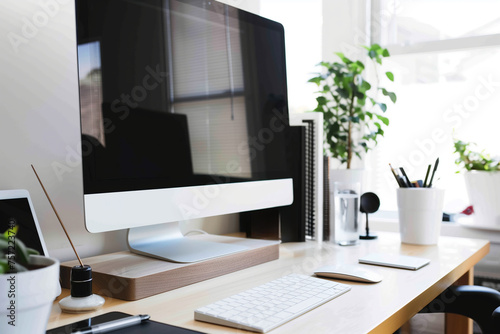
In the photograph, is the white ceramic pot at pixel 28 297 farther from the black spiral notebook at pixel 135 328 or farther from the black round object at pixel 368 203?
the black round object at pixel 368 203

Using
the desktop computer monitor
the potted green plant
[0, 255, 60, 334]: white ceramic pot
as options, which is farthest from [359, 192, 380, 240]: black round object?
[0, 255, 60, 334]: white ceramic pot

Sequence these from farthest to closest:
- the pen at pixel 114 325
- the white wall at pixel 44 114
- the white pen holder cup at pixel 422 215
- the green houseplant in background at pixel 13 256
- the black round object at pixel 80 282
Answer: the white pen holder cup at pixel 422 215 < the white wall at pixel 44 114 < the black round object at pixel 80 282 < the pen at pixel 114 325 < the green houseplant in background at pixel 13 256

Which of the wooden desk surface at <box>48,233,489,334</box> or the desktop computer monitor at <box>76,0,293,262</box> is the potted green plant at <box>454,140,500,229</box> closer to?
the wooden desk surface at <box>48,233,489,334</box>

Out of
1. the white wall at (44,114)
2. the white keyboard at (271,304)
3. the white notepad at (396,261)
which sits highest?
the white wall at (44,114)

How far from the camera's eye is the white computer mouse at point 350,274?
98 centimetres

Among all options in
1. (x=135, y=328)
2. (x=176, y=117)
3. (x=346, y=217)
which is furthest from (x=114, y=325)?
(x=346, y=217)

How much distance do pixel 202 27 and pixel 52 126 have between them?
396 millimetres

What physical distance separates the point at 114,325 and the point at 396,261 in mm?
724

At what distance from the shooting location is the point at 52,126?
106cm

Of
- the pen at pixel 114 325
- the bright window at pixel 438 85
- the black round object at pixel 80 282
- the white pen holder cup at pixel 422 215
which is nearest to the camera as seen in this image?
the pen at pixel 114 325

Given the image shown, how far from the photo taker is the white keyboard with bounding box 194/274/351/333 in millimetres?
709

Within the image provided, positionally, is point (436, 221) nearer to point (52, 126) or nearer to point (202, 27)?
point (202, 27)

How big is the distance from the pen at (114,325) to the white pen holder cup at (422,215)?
0.98 meters

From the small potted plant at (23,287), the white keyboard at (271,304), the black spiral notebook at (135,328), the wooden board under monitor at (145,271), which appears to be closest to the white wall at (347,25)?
the wooden board under monitor at (145,271)
